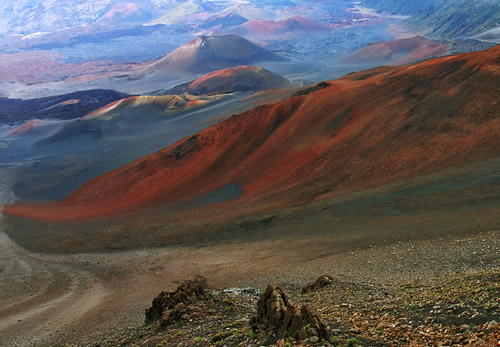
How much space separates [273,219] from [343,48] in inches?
5777

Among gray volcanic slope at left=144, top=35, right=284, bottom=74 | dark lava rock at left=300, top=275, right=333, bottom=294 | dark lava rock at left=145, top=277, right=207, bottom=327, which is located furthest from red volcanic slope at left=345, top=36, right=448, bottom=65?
dark lava rock at left=145, top=277, right=207, bottom=327

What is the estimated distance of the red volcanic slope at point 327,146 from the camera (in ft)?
94.6

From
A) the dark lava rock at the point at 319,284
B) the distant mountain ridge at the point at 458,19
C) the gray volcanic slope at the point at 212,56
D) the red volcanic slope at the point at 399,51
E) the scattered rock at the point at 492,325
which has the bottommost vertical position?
the dark lava rock at the point at 319,284

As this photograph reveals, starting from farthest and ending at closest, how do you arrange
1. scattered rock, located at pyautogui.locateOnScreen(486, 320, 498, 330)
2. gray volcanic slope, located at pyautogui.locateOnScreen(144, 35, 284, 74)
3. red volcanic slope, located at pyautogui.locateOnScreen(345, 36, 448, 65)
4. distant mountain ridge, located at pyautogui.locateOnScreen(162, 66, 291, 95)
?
gray volcanic slope, located at pyautogui.locateOnScreen(144, 35, 284, 74) < red volcanic slope, located at pyautogui.locateOnScreen(345, 36, 448, 65) < distant mountain ridge, located at pyautogui.locateOnScreen(162, 66, 291, 95) < scattered rock, located at pyautogui.locateOnScreen(486, 320, 498, 330)

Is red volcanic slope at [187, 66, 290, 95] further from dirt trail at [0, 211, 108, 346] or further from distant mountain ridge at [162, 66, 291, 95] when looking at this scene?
dirt trail at [0, 211, 108, 346]

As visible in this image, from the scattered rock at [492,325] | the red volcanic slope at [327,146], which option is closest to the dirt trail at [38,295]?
the red volcanic slope at [327,146]

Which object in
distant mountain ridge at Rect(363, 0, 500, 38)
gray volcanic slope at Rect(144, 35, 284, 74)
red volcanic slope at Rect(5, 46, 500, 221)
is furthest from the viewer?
distant mountain ridge at Rect(363, 0, 500, 38)

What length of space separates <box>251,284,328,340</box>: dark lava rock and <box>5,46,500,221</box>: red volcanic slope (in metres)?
16.6

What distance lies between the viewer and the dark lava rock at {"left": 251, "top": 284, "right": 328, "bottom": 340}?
9.47 metres

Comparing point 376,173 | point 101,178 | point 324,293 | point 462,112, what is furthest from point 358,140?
point 101,178

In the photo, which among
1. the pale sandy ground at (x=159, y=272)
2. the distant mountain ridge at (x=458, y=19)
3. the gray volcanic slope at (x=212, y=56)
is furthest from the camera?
the distant mountain ridge at (x=458, y=19)

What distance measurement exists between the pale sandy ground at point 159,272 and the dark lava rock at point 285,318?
546 cm

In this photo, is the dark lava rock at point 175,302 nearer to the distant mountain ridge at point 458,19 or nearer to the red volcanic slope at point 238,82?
the red volcanic slope at point 238,82

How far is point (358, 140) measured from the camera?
3300 centimetres
